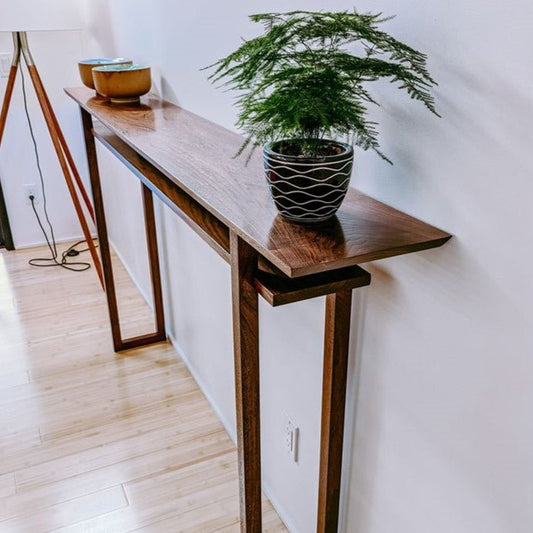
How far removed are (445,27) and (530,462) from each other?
0.63m

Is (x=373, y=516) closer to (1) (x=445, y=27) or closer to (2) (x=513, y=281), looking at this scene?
(2) (x=513, y=281)

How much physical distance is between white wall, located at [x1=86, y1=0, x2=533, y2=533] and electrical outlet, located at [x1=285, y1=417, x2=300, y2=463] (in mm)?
43

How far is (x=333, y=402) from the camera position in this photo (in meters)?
1.15

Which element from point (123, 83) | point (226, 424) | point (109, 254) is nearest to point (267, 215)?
point (123, 83)

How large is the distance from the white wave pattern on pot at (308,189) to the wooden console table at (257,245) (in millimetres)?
28

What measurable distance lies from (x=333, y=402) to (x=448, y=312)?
1.23 ft

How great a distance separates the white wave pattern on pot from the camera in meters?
0.82

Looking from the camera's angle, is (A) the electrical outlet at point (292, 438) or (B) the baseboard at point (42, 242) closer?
(A) the electrical outlet at point (292, 438)

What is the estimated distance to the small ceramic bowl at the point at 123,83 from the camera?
1.79 m

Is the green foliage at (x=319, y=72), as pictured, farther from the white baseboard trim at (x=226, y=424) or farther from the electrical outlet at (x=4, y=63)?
the electrical outlet at (x=4, y=63)

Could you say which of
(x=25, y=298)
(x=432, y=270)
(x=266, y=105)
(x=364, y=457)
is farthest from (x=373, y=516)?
(x=25, y=298)

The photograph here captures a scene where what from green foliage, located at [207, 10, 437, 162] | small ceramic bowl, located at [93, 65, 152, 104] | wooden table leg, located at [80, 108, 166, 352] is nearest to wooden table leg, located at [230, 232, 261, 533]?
green foliage, located at [207, 10, 437, 162]

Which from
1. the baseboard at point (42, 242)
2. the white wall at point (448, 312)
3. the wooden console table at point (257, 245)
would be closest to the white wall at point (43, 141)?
the baseboard at point (42, 242)

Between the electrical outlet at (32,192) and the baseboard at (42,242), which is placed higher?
the electrical outlet at (32,192)
